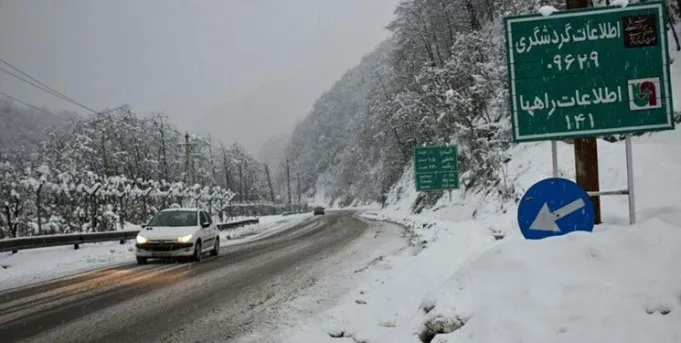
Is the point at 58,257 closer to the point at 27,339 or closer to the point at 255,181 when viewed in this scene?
the point at 27,339

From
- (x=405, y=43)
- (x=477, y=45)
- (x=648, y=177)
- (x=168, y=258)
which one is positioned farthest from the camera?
(x=405, y=43)

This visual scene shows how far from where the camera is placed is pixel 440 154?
35.0 meters

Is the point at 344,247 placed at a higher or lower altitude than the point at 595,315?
lower

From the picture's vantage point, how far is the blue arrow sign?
17.9 ft

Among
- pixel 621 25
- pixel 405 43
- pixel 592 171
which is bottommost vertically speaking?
pixel 592 171

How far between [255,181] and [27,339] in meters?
132

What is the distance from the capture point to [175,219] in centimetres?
1706

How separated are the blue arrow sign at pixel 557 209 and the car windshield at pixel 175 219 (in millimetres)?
13082

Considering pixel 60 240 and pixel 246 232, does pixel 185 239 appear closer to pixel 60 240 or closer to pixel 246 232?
pixel 60 240

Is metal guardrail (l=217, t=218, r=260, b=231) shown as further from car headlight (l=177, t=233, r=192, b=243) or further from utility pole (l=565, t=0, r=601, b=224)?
utility pole (l=565, t=0, r=601, b=224)

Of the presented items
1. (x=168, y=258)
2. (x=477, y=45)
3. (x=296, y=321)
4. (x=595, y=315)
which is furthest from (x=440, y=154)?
(x=595, y=315)

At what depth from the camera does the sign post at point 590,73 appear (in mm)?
6047

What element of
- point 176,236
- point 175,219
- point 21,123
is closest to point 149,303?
point 176,236

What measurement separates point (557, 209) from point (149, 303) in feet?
22.2
